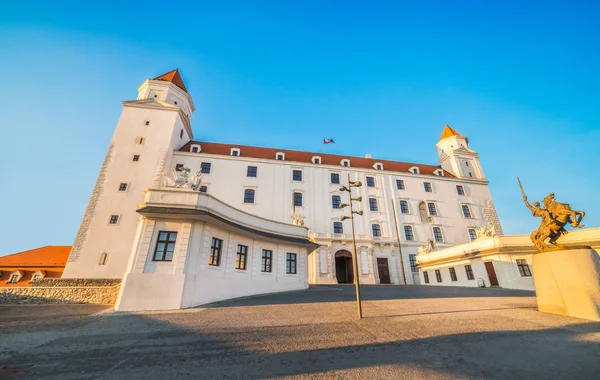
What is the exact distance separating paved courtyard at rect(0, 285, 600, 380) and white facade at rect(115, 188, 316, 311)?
2.16m

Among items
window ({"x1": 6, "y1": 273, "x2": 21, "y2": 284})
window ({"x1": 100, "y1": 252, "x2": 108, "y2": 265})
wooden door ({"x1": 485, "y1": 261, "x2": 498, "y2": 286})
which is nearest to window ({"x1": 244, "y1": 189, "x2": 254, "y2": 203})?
window ({"x1": 100, "y1": 252, "x2": 108, "y2": 265})

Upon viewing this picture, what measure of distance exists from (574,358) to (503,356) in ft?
4.09

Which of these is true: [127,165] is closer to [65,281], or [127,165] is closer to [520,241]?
[65,281]

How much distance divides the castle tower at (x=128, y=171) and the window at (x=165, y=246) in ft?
46.7

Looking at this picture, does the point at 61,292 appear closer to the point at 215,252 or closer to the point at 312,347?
the point at 215,252

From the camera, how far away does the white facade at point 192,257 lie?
1166cm

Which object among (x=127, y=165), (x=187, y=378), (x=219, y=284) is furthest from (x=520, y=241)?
(x=127, y=165)

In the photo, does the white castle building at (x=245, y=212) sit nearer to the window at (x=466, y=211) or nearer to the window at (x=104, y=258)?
the window at (x=104, y=258)

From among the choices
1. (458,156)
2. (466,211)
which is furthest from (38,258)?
(458,156)

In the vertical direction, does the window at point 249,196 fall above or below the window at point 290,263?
above

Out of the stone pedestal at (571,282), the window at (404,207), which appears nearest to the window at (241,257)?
the stone pedestal at (571,282)

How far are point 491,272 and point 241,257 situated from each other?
21.6 metres

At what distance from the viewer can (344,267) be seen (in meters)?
30.6

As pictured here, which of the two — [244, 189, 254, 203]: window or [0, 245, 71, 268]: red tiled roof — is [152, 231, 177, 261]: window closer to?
[244, 189, 254, 203]: window
